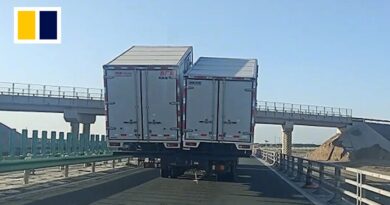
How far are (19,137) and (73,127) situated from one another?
45864 mm

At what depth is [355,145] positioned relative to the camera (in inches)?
2945

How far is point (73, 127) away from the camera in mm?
66438

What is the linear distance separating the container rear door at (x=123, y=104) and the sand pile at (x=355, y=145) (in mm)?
50431

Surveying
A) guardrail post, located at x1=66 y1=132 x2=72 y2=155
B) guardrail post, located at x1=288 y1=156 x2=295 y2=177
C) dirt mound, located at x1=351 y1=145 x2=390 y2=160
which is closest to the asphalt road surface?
guardrail post, located at x1=66 y1=132 x2=72 y2=155

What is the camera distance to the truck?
854 inches

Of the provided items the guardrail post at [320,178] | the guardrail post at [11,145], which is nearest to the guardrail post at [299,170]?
the guardrail post at [320,178]

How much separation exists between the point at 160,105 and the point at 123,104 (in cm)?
135

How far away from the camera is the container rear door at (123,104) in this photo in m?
21.9

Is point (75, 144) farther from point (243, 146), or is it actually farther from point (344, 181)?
point (344, 181)

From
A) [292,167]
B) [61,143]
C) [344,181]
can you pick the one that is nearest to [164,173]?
[61,143]

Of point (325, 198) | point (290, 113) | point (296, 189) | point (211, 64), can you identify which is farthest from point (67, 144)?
point (290, 113)

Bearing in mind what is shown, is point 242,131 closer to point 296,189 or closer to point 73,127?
point 296,189

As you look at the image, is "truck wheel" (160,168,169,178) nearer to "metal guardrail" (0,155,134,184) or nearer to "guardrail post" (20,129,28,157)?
"metal guardrail" (0,155,134,184)

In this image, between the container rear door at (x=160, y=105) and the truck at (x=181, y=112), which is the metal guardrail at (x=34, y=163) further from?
the container rear door at (x=160, y=105)
